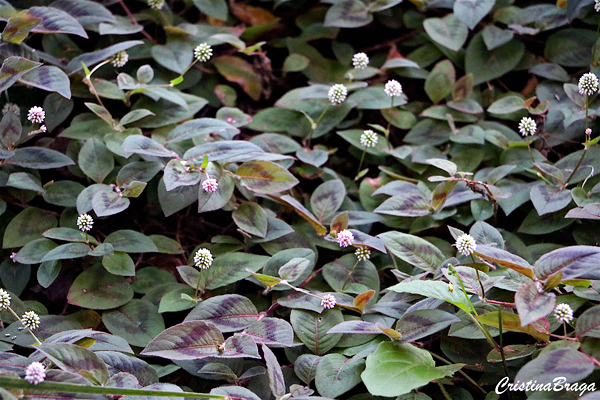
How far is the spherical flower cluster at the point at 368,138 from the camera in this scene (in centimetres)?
184

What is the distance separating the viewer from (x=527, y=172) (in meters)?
1.78

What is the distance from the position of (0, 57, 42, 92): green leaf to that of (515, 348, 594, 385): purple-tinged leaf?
1576mm

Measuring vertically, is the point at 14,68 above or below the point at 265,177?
above

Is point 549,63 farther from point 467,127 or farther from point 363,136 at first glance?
point 363,136

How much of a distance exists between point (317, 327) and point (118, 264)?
24.8 inches

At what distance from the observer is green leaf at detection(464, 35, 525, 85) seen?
1.99m

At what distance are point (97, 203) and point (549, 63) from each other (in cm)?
177

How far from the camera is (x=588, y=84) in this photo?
5.10ft

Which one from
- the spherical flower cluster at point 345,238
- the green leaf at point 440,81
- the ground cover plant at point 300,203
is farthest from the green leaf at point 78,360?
the green leaf at point 440,81

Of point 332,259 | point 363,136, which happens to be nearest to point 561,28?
point 363,136

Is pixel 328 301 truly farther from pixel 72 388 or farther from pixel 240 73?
pixel 240 73

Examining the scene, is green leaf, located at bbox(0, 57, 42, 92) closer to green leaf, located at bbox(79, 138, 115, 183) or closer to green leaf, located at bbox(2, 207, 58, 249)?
green leaf, located at bbox(79, 138, 115, 183)

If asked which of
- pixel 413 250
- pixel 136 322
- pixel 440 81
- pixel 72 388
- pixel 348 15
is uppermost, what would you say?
pixel 348 15

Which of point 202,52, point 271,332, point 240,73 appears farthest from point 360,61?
point 271,332
